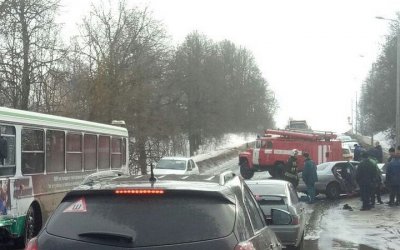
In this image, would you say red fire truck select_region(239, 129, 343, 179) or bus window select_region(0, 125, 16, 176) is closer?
bus window select_region(0, 125, 16, 176)

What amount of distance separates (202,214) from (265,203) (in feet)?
24.1

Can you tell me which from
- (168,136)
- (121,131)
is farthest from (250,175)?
(121,131)

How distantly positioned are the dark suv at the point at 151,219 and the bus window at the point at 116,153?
1351cm

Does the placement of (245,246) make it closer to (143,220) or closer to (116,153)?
(143,220)

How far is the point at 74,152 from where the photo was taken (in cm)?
1441

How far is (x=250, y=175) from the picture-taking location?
34.1m

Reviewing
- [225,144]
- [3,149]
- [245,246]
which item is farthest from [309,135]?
[225,144]

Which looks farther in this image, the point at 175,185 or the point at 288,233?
the point at 288,233

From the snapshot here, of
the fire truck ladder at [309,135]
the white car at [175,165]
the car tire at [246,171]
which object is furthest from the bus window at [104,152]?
the car tire at [246,171]

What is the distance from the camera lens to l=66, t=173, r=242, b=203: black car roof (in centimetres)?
425

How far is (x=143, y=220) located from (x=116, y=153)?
47.5 feet

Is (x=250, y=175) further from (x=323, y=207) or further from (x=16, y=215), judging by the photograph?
(x=16, y=215)

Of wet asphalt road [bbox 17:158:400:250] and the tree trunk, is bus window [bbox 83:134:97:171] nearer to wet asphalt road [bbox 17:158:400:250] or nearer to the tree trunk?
wet asphalt road [bbox 17:158:400:250]

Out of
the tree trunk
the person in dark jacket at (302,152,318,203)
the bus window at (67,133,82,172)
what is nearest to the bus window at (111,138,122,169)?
the bus window at (67,133,82,172)
